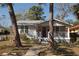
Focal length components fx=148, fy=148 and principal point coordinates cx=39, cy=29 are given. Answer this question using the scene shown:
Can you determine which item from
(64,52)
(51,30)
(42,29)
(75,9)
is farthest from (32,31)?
(75,9)

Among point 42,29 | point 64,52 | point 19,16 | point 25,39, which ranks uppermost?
point 19,16

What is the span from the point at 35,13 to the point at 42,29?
8.1 inches

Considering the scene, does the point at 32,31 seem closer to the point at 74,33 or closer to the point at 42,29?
the point at 42,29

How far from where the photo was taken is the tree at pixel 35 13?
169 cm

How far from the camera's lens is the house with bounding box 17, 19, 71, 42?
167 centimetres

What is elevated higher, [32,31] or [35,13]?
[35,13]

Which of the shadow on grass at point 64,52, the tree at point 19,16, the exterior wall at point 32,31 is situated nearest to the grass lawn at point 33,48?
the shadow on grass at point 64,52

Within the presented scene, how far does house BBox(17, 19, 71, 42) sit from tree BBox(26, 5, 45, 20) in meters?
0.05

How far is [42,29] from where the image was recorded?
1678 millimetres

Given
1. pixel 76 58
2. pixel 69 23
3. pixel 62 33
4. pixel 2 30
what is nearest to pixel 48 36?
pixel 62 33

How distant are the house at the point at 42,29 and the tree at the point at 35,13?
0.05 metres

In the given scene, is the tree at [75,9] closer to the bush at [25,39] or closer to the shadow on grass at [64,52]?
the shadow on grass at [64,52]

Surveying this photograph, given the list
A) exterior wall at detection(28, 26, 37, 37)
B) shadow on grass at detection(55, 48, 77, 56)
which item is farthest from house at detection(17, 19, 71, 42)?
shadow on grass at detection(55, 48, 77, 56)

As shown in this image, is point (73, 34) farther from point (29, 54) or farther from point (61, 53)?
point (29, 54)
